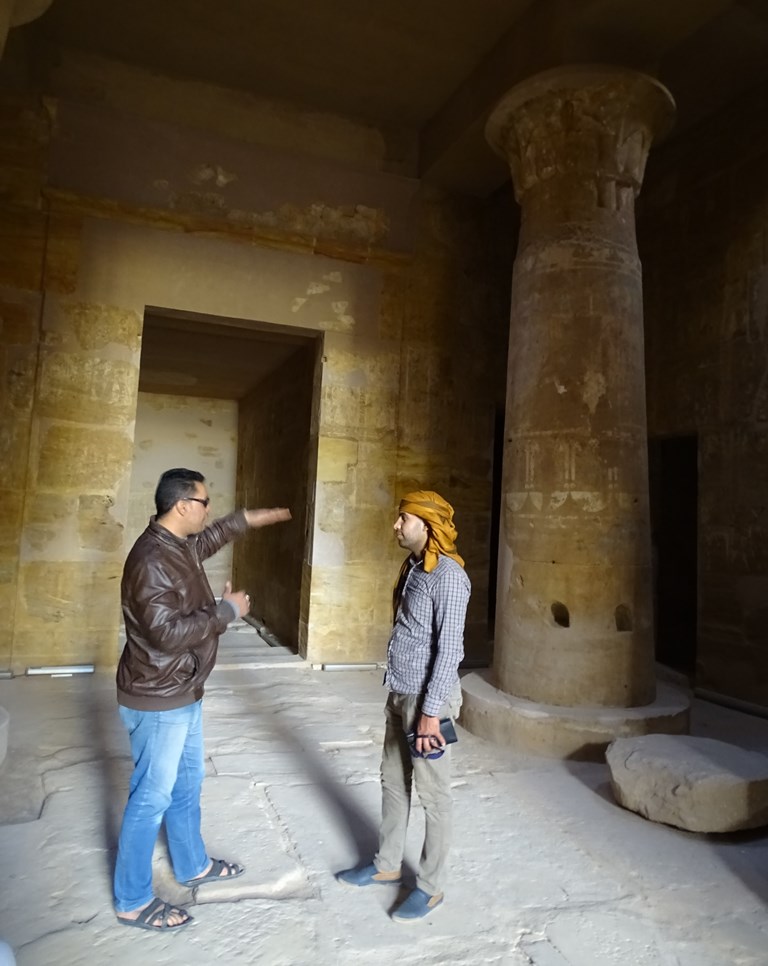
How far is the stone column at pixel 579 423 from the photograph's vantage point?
16.3ft

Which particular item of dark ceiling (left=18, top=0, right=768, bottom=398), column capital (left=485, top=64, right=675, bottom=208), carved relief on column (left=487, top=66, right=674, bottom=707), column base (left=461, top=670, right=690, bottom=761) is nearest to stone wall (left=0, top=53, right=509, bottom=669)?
dark ceiling (left=18, top=0, right=768, bottom=398)

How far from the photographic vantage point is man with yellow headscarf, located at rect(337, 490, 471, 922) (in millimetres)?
2721

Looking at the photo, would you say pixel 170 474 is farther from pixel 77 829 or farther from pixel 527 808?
pixel 527 808

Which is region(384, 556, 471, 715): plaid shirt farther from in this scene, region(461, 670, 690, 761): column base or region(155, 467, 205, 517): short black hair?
region(461, 670, 690, 761): column base

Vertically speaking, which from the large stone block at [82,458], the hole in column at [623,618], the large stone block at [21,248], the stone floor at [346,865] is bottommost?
the stone floor at [346,865]

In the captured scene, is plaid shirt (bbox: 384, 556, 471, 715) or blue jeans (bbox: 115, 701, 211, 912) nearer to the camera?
blue jeans (bbox: 115, 701, 211, 912)

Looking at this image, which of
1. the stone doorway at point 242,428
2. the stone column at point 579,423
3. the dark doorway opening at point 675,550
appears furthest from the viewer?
the dark doorway opening at point 675,550

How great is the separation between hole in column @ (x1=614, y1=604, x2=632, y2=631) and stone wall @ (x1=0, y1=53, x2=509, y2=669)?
3018 mm

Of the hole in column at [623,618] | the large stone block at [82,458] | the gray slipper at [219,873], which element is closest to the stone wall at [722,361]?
the hole in column at [623,618]

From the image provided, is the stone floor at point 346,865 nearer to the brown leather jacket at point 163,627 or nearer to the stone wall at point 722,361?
the brown leather jacket at point 163,627

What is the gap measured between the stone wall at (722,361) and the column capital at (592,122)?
1961mm

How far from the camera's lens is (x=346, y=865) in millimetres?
3146

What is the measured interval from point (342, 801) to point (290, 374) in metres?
6.83

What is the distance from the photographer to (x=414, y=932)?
2.65 metres
